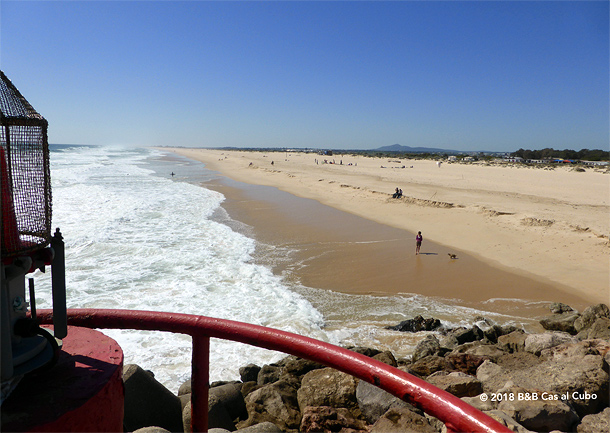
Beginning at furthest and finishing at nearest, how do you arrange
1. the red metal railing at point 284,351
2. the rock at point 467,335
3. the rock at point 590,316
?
the rock at point 590,316 < the rock at point 467,335 < the red metal railing at point 284,351

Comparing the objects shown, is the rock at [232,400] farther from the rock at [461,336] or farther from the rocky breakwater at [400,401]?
the rock at [461,336]

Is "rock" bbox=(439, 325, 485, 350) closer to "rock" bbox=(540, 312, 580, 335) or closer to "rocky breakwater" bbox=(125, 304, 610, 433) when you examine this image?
"rocky breakwater" bbox=(125, 304, 610, 433)

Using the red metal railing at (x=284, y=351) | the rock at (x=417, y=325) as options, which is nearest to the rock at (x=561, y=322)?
the rock at (x=417, y=325)

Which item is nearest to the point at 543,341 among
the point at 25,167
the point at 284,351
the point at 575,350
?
the point at 575,350

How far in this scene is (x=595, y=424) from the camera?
411 centimetres

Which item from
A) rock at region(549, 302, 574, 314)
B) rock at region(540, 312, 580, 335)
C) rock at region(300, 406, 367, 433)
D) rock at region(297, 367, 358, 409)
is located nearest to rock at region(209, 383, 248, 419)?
rock at region(297, 367, 358, 409)

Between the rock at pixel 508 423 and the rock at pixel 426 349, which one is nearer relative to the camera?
the rock at pixel 508 423

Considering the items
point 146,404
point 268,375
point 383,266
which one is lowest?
Answer: point 383,266

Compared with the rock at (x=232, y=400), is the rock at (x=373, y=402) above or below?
above

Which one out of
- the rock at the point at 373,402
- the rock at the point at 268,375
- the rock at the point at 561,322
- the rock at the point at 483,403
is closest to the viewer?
the rock at the point at 373,402

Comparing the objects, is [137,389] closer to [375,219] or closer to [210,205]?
[375,219]

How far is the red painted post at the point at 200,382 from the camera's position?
6.51 ft

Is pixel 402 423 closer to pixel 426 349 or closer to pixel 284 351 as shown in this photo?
pixel 284 351

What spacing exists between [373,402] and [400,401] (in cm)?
34
